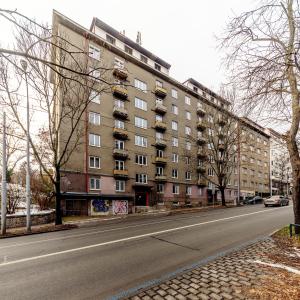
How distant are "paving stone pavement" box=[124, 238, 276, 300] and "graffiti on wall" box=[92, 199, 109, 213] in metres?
21.7

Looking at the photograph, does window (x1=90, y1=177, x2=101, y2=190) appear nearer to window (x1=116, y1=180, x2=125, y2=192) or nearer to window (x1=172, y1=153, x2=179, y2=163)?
window (x1=116, y1=180, x2=125, y2=192)

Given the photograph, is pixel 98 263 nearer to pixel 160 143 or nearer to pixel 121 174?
pixel 121 174

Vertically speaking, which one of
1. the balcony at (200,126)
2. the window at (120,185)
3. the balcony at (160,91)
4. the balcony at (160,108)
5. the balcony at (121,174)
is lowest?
the window at (120,185)

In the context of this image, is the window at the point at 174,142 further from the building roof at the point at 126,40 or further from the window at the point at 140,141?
the building roof at the point at 126,40

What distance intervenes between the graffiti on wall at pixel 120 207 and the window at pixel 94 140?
7.43m

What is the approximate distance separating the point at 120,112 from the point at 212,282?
27215mm

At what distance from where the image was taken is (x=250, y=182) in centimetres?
5884

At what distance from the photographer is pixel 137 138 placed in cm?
3328

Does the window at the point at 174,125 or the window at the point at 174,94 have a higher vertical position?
the window at the point at 174,94

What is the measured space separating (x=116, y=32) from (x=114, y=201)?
2343 cm

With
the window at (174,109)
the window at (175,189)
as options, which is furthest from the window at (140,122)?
the window at (175,189)

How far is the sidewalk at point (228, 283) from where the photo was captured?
434cm

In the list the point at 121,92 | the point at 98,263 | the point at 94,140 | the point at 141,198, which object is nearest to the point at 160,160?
the point at 141,198

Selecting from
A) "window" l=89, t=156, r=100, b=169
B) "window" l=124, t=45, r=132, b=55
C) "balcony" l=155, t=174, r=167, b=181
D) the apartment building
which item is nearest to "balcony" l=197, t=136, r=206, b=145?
the apartment building
